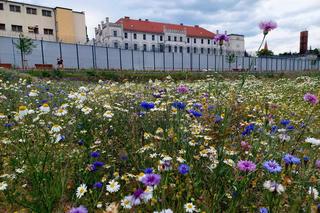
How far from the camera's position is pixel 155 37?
65.4 metres

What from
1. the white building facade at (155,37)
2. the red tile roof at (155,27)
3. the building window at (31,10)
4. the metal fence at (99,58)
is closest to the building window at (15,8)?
the building window at (31,10)

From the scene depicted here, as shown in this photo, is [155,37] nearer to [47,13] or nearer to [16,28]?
[47,13]

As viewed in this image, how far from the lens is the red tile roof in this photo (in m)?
61.3

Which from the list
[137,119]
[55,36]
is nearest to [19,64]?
[55,36]

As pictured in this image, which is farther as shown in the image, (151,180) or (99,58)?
(99,58)

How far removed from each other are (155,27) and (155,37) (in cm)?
314

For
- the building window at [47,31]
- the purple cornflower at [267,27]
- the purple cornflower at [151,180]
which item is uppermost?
the building window at [47,31]

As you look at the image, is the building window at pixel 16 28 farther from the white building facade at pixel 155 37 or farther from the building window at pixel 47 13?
the white building facade at pixel 155 37

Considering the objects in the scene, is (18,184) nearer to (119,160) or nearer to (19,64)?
(119,160)

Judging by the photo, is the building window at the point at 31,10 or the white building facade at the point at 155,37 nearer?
the building window at the point at 31,10

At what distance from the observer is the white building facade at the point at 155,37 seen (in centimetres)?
5803

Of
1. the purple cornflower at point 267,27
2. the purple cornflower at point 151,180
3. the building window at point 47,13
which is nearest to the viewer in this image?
the purple cornflower at point 151,180

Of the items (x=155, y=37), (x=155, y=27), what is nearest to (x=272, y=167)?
(x=155, y=37)

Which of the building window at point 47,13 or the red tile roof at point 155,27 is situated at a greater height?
the red tile roof at point 155,27
